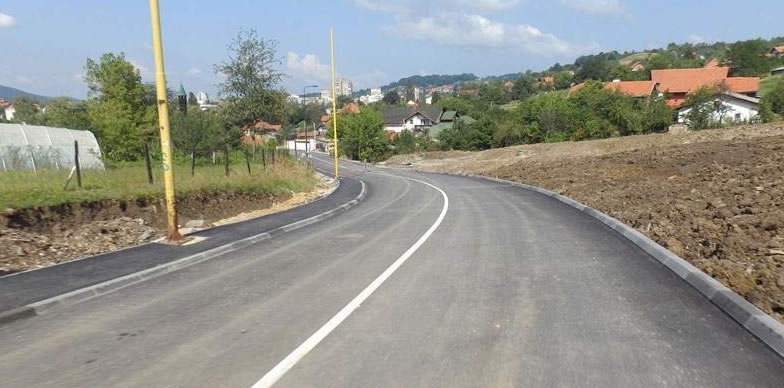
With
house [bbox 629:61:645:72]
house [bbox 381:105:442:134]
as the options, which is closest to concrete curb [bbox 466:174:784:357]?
house [bbox 381:105:442:134]

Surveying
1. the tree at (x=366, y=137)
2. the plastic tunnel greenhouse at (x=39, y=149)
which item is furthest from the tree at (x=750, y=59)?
the plastic tunnel greenhouse at (x=39, y=149)

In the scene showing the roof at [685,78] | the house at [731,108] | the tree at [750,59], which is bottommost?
the house at [731,108]

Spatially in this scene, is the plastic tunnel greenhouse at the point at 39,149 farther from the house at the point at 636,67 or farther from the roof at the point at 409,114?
the house at the point at 636,67

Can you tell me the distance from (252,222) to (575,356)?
Answer: 1070 cm

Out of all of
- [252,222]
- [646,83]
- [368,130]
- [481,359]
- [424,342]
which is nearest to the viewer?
[481,359]

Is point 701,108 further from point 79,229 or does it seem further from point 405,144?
point 79,229

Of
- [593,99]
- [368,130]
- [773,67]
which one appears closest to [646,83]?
[593,99]

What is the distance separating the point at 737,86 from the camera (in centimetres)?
8650

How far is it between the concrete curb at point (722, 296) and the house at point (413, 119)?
120 m

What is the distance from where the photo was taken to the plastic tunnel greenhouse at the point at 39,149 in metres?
26.1

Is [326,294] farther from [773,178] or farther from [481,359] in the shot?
[773,178]

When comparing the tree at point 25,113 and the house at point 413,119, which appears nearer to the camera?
the tree at point 25,113

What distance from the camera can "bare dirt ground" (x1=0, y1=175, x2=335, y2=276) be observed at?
9891mm

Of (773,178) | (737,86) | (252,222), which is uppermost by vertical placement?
(737,86)
